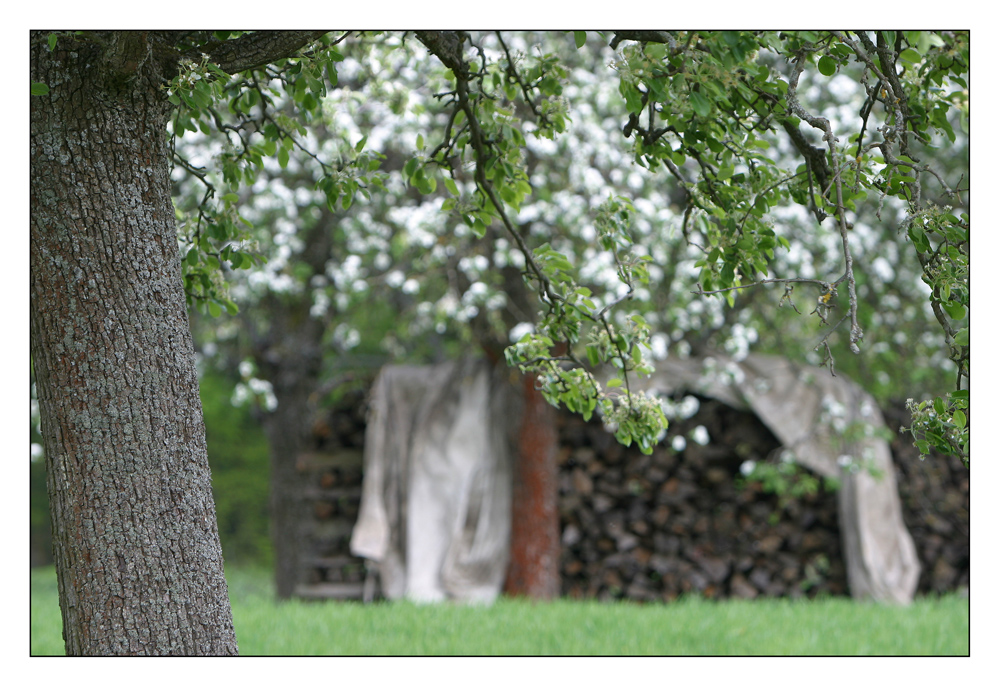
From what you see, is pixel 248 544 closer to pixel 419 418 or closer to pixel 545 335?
pixel 419 418

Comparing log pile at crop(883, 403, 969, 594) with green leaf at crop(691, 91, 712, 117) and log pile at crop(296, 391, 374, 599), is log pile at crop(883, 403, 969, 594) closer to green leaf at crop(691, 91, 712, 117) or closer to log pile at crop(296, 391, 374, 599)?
log pile at crop(296, 391, 374, 599)

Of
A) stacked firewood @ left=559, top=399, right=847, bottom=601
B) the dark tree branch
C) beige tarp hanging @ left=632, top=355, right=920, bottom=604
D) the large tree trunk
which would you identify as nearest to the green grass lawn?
beige tarp hanging @ left=632, top=355, right=920, bottom=604

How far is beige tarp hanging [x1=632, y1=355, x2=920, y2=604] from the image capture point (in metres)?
4.86

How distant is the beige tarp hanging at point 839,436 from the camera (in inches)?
191

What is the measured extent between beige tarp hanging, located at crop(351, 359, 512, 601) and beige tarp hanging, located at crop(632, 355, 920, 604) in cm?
107

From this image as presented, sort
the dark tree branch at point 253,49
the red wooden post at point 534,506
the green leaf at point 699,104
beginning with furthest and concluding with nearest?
1. the red wooden post at point 534,506
2. the dark tree branch at point 253,49
3. the green leaf at point 699,104

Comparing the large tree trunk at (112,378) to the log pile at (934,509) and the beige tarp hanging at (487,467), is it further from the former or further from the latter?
the log pile at (934,509)

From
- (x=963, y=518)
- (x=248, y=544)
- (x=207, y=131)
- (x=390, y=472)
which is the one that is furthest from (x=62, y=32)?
(x=248, y=544)

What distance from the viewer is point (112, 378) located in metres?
1.77

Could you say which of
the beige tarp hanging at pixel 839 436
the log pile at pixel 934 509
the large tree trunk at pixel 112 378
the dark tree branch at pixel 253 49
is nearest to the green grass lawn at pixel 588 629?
the beige tarp hanging at pixel 839 436

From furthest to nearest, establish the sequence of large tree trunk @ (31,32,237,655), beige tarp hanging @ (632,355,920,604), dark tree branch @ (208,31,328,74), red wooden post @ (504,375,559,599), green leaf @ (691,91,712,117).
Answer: red wooden post @ (504,375,559,599) → beige tarp hanging @ (632,355,920,604) → dark tree branch @ (208,31,328,74) → large tree trunk @ (31,32,237,655) → green leaf @ (691,91,712,117)

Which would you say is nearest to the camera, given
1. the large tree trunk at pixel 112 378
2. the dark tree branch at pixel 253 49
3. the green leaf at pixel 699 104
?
the green leaf at pixel 699 104

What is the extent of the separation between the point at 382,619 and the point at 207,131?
8.02ft

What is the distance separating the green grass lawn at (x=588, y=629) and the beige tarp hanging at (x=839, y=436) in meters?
0.44
